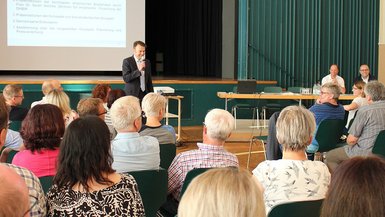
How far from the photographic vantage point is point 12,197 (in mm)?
912

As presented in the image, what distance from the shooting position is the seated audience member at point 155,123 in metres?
4.01

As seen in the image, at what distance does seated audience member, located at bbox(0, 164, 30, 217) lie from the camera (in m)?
0.90

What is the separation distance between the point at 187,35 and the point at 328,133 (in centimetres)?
1015

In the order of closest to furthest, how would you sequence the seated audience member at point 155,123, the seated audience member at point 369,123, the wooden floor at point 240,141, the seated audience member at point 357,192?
the seated audience member at point 357,192
the seated audience member at point 155,123
the seated audience member at point 369,123
the wooden floor at point 240,141

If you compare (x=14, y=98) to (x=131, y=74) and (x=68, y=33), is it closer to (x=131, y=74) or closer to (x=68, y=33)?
(x=131, y=74)

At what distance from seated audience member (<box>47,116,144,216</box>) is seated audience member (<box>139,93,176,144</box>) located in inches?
69.5

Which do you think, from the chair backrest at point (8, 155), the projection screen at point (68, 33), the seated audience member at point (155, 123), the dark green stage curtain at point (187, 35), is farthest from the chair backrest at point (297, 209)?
the dark green stage curtain at point (187, 35)

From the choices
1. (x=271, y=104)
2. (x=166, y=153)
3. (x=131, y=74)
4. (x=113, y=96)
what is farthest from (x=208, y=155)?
(x=271, y=104)

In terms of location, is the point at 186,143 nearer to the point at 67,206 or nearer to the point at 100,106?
the point at 100,106

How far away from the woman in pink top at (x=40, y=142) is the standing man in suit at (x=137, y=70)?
4.01 meters

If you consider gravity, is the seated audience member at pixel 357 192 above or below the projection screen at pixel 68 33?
below

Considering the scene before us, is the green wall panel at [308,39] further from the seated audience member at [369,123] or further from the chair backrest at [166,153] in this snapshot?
the chair backrest at [166,153]

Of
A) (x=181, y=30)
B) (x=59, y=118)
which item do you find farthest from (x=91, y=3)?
(x=59, y=118)

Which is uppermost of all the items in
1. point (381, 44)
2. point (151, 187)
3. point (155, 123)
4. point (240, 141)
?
point (381, 44)
